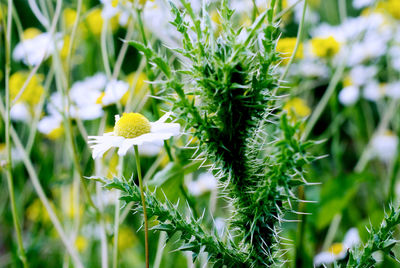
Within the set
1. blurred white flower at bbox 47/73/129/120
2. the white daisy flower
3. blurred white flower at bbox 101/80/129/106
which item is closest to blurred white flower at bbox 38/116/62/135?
blurred white flower at bbox 47/73/129/120

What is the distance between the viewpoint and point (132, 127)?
0.34 meters

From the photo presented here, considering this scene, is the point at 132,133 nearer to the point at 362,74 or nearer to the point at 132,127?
the point at 132,127

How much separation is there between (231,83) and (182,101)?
36 mm

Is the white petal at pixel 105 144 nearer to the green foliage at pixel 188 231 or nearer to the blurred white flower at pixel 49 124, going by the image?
the green foliage at pixel 188 231

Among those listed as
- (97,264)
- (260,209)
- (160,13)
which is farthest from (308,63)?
(260,209)

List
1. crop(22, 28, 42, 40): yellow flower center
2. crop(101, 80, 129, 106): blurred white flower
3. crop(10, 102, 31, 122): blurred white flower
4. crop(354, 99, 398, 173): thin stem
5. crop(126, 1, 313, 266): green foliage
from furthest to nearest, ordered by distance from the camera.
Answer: crop(22, 28, 42, 40): yellow flower center → crop(10, 102, 31, 122): blurred white flower → crop(354, 99, 398, 173): thin stem → crop(101, 80, 129, 106): blurred white flower → crop(126, 1, 313, 266): green foliage

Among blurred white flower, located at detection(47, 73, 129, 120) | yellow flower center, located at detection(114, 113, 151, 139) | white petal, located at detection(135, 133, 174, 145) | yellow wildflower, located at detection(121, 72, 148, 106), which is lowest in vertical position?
yellow wildflower, located at detection(121, 72, 148, 106)

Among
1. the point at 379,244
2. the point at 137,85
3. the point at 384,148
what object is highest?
the point at 379,244

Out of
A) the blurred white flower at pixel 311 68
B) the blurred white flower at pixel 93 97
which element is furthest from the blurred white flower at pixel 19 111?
the blurred white flower at pixel 311 68

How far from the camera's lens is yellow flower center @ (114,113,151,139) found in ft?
1.10

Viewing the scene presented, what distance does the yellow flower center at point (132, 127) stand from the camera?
334 mm

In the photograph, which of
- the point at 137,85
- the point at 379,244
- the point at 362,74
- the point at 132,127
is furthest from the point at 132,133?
the point at 362,74

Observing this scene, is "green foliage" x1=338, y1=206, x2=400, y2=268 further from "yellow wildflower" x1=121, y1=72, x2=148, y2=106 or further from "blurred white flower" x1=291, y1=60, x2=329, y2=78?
"blurred white flower" x1=291, y1=60, x2=329, y2=78

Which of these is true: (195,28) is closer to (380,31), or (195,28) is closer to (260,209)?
(260,209)
